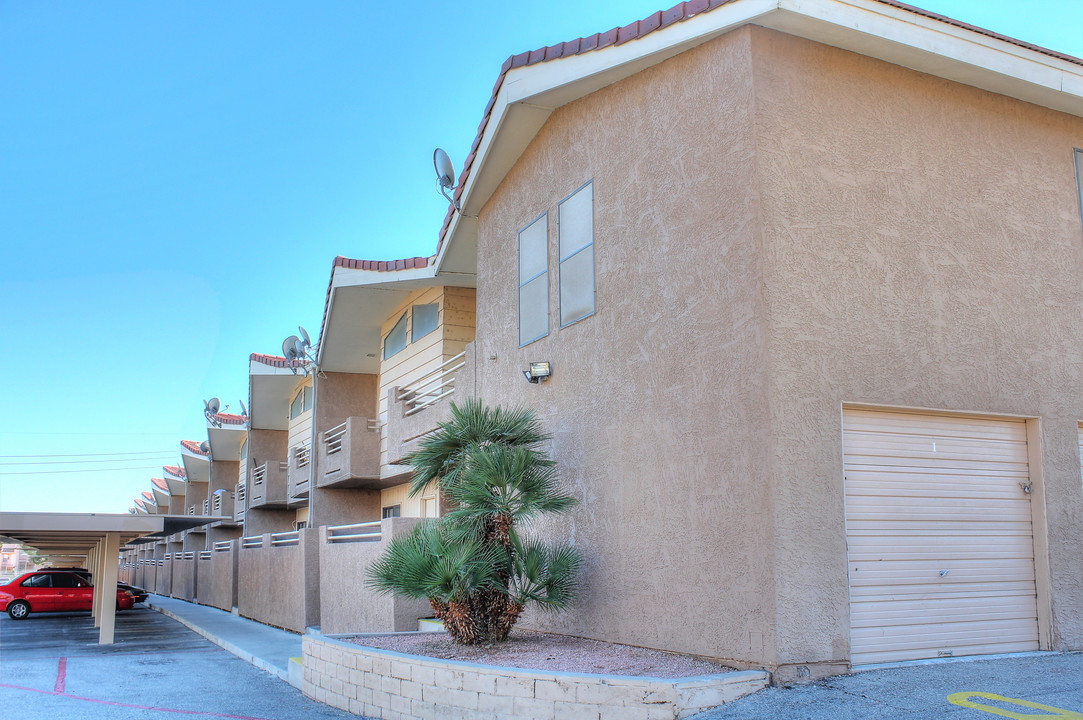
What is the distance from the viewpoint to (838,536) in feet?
25.8

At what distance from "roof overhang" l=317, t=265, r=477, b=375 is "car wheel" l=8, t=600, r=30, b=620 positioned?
41.3 ft

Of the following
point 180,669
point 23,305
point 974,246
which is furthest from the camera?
point 23,305

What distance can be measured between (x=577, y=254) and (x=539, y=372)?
1655mm

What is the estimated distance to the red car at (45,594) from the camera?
26.9 metres

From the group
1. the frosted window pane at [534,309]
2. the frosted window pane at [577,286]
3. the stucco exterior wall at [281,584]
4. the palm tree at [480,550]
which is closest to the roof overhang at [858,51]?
the frosted window pane at [577,286]

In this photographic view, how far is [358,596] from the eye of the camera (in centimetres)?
1516

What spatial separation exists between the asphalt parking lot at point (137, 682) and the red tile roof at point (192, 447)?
80.4 feet

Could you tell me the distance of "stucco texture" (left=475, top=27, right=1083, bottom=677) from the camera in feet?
25.8

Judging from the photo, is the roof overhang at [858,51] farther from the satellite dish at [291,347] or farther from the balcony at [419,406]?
the satellite dish at [291,347]

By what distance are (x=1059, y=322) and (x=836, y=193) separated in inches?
123

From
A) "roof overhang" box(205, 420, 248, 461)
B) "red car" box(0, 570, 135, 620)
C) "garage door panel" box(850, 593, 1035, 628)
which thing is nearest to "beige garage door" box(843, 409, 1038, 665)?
"garage door panel" box(850, 593, 1035, 628)

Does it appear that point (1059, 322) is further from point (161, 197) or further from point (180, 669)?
point (161, 197)

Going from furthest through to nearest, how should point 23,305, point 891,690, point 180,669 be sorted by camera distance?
point 23,305 → point 180,669 → point 891,690

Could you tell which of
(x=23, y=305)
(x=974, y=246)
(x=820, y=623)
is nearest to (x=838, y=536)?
(x=820, y=623)
